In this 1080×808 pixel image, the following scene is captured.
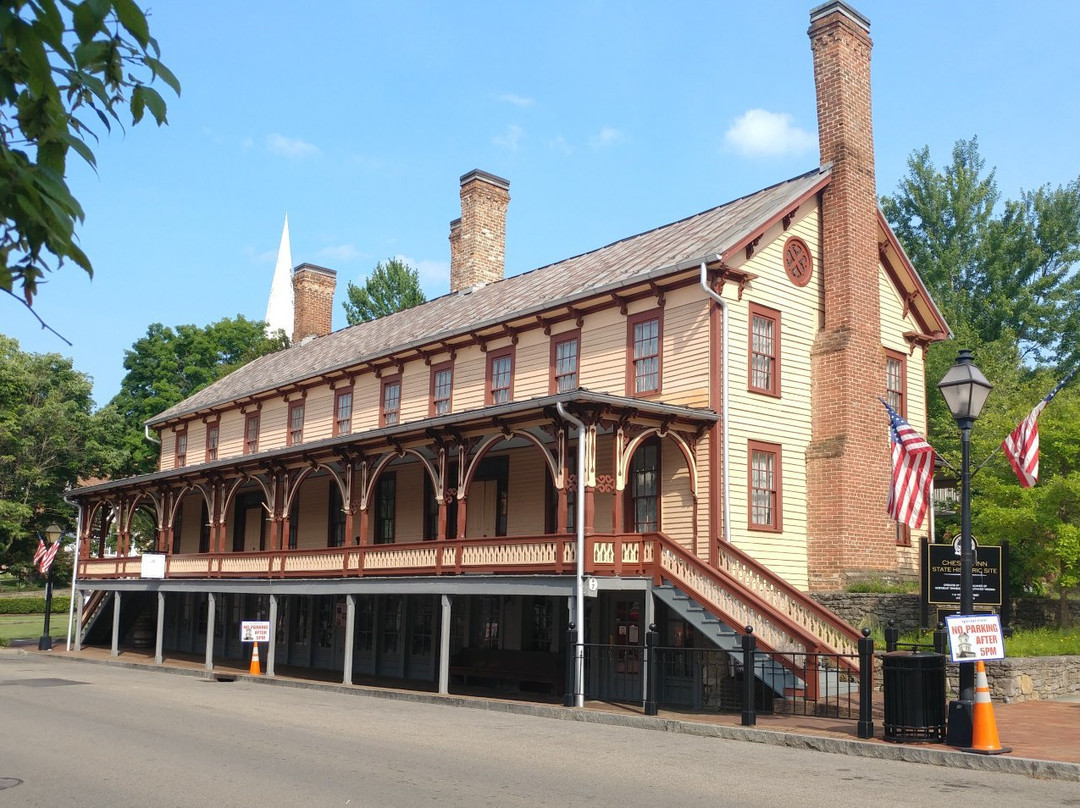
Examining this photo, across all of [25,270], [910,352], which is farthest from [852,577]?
[25,270]

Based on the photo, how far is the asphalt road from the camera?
9.75m

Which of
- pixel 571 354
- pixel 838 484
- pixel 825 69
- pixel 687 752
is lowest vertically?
pixel 687 752

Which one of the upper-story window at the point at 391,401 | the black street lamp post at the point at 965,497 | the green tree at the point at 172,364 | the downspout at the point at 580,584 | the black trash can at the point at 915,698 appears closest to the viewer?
the black street lamp post at the point at 965,497

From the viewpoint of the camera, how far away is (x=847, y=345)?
2320cm

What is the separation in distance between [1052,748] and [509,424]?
11284 millimetres

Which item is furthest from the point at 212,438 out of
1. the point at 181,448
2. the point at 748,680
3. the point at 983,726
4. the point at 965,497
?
the point at 983,726

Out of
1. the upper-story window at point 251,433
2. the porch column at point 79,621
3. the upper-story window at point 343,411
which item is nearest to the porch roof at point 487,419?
the upper-story window at point 343,411

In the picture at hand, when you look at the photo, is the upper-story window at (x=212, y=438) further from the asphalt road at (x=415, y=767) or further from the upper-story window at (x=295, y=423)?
the asphalt road at (x=415, y=767)

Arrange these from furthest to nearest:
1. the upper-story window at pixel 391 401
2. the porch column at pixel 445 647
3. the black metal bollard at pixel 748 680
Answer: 1. the upper-story window at pixel 391 401
2. the porch column at pixel 445 647
3. the black metal bollard at pixel 748 680

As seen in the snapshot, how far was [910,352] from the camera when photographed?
2636cm

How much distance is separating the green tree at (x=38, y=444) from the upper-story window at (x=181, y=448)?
7.72 metres

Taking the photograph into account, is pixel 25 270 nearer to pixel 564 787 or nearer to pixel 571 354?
pixel 564 787

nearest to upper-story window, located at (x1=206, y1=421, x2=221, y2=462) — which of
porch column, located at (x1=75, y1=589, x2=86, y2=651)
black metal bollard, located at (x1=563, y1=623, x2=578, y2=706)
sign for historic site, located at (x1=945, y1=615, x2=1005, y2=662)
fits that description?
porch column, located at (x1=75, y1=589, x2=86, y2=651)

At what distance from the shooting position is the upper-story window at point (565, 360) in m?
24.6
